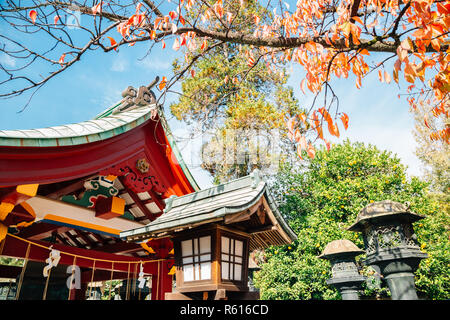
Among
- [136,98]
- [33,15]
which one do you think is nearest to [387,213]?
[136,98]

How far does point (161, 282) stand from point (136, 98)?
378 cm

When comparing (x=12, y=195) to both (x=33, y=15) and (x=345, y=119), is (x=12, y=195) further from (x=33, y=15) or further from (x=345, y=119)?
(x=345, y=119)

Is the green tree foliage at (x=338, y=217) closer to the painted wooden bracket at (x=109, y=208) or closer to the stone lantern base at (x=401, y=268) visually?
the stone lantern base at (x=401, y=268)

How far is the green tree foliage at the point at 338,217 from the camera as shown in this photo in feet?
36.3

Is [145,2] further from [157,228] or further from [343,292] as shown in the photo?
[343,292]

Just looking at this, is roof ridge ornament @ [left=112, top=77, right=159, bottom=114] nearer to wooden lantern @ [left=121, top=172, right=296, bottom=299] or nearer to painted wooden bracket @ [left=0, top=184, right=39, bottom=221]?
painted wooden bracket @ [left=0, top=184, right=39, bottom=221]

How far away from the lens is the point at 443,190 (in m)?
21.2

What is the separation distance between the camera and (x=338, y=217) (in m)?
12.9

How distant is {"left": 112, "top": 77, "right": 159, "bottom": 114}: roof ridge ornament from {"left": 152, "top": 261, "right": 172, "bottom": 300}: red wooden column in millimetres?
3250

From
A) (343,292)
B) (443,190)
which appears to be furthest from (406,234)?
(443,190)

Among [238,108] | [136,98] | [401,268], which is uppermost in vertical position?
[238,108]

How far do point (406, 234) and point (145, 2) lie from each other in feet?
19.4

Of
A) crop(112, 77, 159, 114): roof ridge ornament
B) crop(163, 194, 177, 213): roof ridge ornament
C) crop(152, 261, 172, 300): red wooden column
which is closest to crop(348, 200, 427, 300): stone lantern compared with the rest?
crop(163, 194, 177, 213): roof ridge ornament
